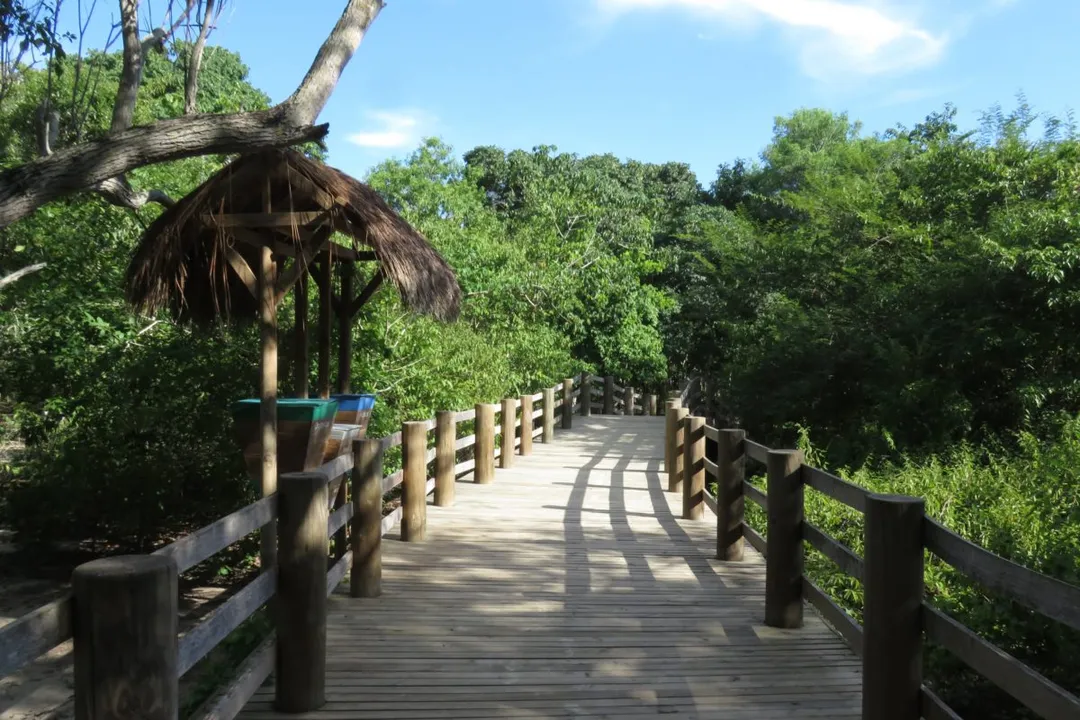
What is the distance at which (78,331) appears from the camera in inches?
390

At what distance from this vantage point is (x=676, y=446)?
1022 centimetres

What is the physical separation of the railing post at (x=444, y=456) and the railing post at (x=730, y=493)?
2.71 metres

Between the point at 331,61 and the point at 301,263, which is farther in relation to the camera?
the point at 331,61

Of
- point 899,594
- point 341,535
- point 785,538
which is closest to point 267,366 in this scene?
point 341,535

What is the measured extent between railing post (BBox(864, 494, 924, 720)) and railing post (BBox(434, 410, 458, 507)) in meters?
5.21

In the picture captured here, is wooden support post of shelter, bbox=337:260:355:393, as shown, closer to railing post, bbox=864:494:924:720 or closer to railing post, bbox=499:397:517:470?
railing post, bbox=499:397:517:470

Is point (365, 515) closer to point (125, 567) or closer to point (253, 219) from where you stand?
point (253, 219)

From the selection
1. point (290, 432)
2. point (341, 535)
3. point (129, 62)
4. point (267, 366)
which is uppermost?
point (129, 62)

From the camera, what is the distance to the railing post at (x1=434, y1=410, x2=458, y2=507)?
26.3 feet

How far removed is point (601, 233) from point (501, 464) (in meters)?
13.2

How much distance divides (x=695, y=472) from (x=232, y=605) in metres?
5.61

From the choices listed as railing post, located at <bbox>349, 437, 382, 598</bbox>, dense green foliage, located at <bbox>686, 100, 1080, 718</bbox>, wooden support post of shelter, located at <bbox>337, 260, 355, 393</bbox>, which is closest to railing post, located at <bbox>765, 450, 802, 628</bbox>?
dense green foliage, located at <bbox>686, 100, 1080, 718</bbox>

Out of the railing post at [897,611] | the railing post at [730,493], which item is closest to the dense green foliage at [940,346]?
the railing post at [730,493]

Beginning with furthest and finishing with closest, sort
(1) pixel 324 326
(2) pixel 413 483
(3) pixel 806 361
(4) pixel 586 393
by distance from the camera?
(4) pixel 586 393
(3) pixel 806 361
(1) pixel 324 326
(2) pixel 413 483
